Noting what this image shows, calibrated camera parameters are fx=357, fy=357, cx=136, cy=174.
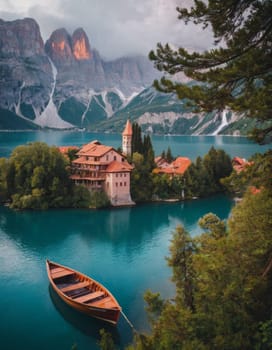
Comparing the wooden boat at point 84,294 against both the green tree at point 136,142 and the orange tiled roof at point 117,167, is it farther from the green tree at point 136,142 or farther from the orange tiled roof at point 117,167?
the green tree at point 136,142

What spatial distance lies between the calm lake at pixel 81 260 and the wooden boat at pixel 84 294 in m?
0.77

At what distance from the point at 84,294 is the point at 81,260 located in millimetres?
9177

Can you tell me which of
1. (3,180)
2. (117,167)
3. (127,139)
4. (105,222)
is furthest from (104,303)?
(127,139)

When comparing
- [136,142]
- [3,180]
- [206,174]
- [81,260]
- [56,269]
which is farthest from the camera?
[136,142]

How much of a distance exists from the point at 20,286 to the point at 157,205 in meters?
32.0

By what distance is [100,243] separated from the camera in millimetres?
41000

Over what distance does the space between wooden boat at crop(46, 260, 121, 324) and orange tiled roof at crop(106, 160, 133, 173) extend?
26.2 m

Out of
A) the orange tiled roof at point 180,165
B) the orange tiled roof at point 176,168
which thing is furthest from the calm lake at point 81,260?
the orange tiled roof at point 180,165

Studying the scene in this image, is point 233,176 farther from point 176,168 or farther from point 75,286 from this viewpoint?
point 176,168

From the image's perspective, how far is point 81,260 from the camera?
1384 inches

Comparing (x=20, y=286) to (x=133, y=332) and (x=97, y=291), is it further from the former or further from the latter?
(x=133, y=332)

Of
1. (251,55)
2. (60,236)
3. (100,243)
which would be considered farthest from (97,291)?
(251,55)

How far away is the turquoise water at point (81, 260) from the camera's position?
2292 cm

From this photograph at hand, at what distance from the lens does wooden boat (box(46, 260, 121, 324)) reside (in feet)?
76.0
